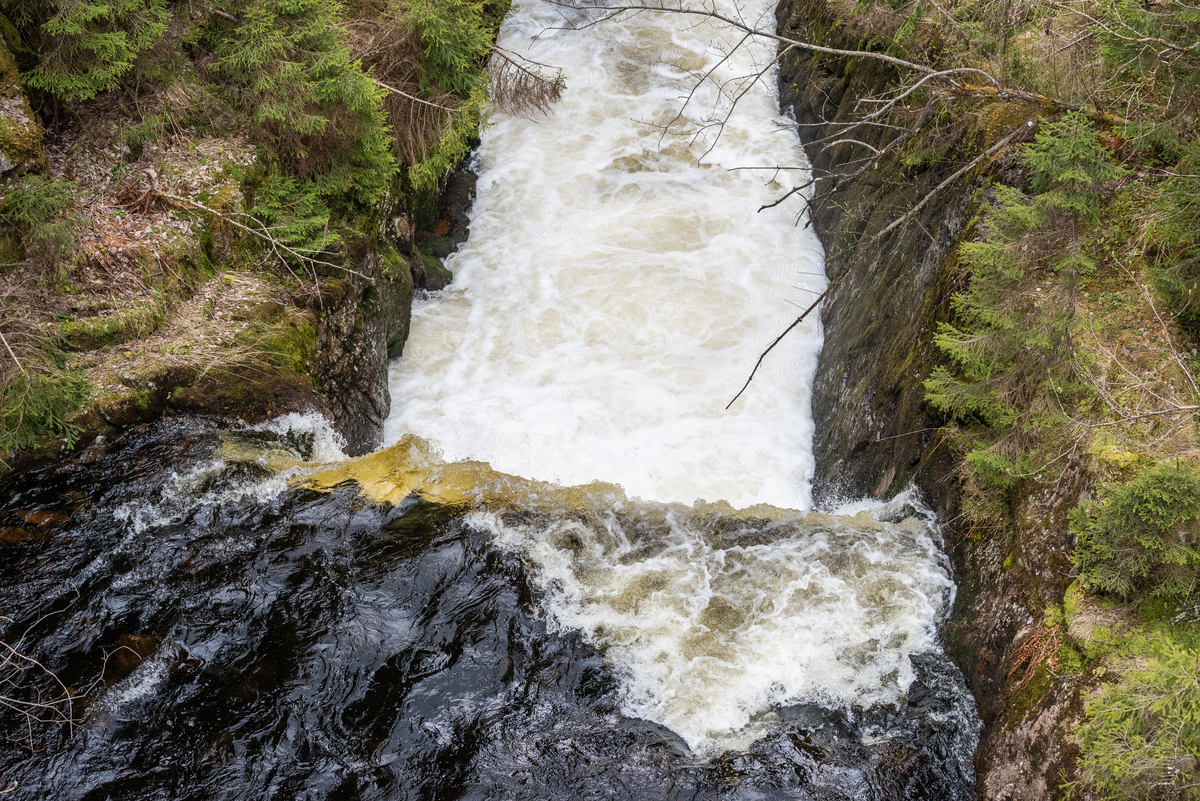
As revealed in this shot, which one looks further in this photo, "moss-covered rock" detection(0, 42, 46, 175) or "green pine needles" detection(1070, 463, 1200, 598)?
"moss-covered rock" detection(0, 42, 46, 175)

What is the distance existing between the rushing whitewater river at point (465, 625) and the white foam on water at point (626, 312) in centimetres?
10

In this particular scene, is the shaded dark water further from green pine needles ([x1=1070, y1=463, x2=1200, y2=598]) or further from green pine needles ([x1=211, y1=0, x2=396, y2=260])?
green pine needles ([x1=211, y1=0, x2=396, y2=260])

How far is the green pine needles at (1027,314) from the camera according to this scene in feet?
15.6

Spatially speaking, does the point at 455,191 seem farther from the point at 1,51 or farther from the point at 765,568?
the point at 765,568

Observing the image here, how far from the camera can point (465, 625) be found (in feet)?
17.2

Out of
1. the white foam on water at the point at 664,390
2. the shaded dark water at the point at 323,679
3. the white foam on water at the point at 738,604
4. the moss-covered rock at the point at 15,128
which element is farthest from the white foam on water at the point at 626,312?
the moss-covered rock at the point at 15,128

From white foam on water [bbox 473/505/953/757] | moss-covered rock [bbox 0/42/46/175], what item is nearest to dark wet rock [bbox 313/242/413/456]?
white foam on water [bbox 473/505/953/757]

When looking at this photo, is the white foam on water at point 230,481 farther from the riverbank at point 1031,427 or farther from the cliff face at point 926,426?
the riverbank at point 1031,427

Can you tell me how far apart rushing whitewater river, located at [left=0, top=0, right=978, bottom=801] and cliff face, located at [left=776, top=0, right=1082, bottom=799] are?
0.28m

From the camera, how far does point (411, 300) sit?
9445mm

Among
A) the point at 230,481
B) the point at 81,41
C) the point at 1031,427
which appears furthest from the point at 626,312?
the point at 81,41

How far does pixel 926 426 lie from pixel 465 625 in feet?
13.3

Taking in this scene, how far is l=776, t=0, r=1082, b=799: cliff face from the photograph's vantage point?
429 centimetres

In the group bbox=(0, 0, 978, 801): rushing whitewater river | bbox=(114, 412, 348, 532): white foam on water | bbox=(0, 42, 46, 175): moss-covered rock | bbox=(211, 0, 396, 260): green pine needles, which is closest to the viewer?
bbox=(0, 0, 978, 801): rushing whitewater river
